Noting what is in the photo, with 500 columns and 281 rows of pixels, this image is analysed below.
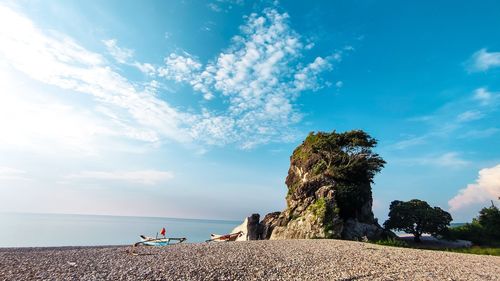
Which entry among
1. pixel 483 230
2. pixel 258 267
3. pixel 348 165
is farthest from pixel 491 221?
pixel 258 267

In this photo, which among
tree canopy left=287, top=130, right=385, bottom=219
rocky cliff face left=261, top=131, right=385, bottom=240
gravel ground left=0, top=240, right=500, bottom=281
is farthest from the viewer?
tree canopy left=287, top=130, right=385, bottom=219

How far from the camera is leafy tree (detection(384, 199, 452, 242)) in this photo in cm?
4144

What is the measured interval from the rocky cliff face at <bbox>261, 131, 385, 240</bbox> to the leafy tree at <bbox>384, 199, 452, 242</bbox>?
17.6ft

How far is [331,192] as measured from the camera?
36.3m

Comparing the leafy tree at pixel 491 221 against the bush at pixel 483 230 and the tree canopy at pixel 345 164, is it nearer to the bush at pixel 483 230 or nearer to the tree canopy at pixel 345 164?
the bush at pixel 483 230

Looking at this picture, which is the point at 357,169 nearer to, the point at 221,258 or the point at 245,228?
the point at 245,228

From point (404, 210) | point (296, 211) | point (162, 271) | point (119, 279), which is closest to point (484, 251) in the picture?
point (404, 210)

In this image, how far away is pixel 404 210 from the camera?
43531 mm

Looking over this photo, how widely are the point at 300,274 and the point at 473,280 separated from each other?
841cm

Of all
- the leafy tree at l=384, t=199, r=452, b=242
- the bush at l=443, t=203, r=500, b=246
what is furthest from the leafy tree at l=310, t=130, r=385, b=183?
the bush at l=443, t=203, r=500, b=246

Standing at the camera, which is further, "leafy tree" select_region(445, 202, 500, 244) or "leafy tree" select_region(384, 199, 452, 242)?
"leafy tree" select_region(384, 199, 452, 242)

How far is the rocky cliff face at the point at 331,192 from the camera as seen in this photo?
33.8 meters

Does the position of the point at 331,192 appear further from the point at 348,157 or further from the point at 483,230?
the point at 483,230

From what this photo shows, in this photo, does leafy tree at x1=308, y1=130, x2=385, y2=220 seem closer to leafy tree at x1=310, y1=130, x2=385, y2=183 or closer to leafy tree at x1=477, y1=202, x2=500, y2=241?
leafy tree at x1=310, y1=130, x2=385, y2=183
